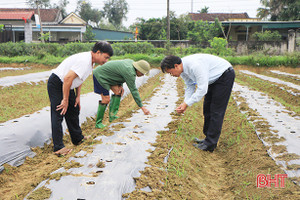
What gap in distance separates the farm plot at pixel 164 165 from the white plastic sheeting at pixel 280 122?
0.01 meters

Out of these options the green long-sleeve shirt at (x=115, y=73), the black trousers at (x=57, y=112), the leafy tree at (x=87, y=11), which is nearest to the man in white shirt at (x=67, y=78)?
the black trousers at (x=57, y=112)

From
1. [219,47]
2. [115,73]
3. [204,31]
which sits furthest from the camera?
[204,31]

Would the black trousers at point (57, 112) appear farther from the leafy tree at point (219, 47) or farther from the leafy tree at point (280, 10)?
the leafy tree at point (280, 10)

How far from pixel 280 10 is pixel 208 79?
27465 millimetres

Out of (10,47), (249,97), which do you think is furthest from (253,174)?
(10,47)

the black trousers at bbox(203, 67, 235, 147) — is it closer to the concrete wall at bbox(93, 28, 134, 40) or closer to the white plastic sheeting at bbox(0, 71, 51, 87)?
the white plastic sheeting at bbox(0, 71, 51, 87)

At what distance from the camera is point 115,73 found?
3795 millimetres

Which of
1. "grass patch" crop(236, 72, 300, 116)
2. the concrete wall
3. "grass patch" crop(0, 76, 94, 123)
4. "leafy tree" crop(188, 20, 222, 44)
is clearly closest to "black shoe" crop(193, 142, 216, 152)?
"grass patch" crop(236, 72, 300, 116)

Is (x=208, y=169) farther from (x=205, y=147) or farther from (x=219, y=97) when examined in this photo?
(x=219, y=97)

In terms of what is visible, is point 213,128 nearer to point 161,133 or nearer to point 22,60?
point 161,133

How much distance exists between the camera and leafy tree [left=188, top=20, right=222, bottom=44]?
21281mm

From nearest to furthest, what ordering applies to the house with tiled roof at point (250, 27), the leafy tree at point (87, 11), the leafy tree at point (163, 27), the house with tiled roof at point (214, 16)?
the house with tiled roof at point (250, 27), the leafy tree at point (163, 27), the house with tiled roof at point (214, 16), the leafy tree at point (87, 11)

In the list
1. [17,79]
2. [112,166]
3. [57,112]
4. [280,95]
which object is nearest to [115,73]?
[57,112]

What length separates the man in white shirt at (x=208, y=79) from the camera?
2756 mm
